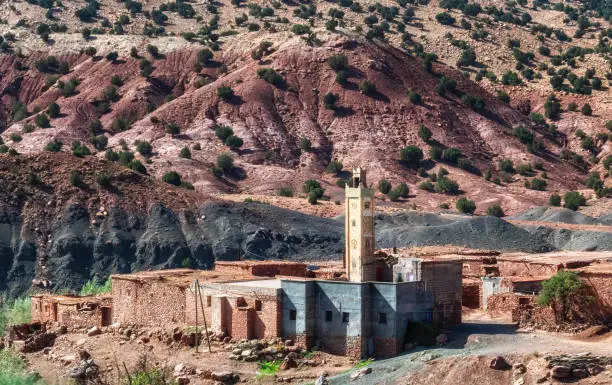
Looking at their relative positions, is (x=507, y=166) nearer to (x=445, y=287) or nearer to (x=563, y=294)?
(x=445, y=287)

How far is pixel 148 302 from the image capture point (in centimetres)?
4841

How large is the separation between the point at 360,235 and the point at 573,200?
53.0m

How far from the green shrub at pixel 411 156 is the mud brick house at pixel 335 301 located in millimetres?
57336

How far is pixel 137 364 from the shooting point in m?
44.8

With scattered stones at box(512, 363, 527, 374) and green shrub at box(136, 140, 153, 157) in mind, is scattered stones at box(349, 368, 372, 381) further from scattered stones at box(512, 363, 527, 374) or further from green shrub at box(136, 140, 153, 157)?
green shrub at box(136, 140, 153, 157)

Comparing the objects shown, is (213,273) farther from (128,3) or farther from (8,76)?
(128,3)

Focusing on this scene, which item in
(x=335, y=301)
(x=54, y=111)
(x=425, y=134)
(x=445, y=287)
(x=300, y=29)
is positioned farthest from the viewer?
(x=300, y=29)

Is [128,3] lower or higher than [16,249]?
higher

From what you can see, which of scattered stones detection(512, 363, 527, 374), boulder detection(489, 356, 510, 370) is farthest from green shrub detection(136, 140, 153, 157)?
scattered stones detection(512, 363, 527, 374)

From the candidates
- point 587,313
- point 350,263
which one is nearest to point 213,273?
point 350,263

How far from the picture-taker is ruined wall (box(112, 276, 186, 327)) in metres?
47.3

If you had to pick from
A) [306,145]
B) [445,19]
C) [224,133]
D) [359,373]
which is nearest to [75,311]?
[359,373]

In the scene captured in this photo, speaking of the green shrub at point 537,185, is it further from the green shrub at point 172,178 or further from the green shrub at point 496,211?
the green shrub at point 172,178

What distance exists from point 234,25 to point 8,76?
22.6 metres
